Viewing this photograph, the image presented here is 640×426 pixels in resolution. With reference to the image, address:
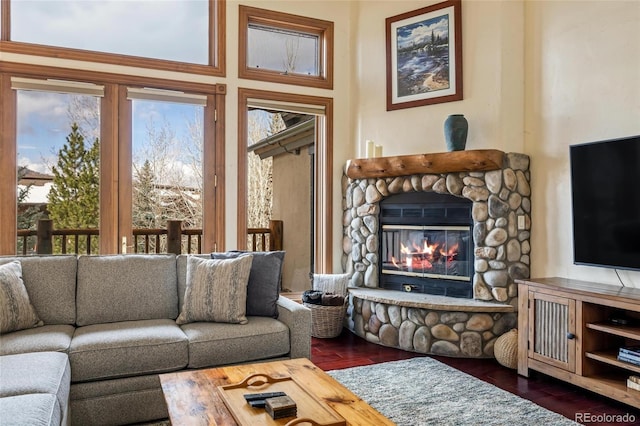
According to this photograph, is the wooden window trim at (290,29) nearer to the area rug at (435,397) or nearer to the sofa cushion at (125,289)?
the sofa cushion at (125,289)

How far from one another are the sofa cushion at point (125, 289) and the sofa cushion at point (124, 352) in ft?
0.73

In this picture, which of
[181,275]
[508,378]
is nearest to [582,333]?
[508,378]

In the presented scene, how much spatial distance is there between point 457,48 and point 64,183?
370 cm

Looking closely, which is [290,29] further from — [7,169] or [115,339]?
[115,339]

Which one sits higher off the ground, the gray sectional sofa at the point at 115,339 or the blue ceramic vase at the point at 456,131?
the blue ceramic vase at the point at 456,131

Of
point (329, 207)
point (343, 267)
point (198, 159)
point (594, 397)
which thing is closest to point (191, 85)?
point (198, 159)

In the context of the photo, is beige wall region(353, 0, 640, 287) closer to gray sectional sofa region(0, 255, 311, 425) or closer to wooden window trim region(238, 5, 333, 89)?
wooden window trim region(238, 5, 333, 89)

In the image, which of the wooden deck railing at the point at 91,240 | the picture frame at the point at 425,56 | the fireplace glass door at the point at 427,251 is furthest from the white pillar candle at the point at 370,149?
the wooden deck railing at the point at 91,240

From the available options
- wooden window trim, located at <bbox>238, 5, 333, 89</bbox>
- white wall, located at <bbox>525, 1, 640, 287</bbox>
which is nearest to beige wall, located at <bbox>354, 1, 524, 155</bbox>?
white wall, located at <bbox>525, 1, 640, 287</bbox>

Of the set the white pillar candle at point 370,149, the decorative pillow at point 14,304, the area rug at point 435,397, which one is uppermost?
the white pillar candle at point 370,149

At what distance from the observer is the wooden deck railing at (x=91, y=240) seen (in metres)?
3.98

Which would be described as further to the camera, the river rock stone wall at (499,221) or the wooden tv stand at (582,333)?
the river rock stone wall at (499,221)

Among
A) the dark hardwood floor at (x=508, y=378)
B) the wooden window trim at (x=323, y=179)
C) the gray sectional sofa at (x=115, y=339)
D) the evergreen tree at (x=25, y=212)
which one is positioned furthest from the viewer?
the wooden window trim at (x=323, y=179)

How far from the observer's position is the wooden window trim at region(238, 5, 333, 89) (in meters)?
4.65
